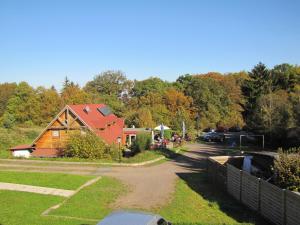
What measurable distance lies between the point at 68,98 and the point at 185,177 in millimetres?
55012

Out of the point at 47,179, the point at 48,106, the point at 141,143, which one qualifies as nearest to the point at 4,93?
the point at 48,106

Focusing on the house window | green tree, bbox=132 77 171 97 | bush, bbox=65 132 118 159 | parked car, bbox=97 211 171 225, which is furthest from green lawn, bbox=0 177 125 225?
green tree, bbox=132 77 171 97

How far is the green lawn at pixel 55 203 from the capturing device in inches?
522

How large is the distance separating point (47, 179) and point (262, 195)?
41.4 ft

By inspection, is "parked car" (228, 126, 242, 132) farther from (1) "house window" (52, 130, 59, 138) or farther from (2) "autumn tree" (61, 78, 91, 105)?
(1) "house window" (52, 130, 59, 138)

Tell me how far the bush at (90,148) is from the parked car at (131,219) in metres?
21.7

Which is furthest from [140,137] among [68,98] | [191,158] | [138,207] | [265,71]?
[68,98]

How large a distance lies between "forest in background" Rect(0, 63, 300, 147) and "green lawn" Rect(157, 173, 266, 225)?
54.9ft

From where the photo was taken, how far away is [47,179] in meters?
21.8

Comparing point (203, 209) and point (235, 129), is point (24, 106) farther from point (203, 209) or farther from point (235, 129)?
point (203, 209)

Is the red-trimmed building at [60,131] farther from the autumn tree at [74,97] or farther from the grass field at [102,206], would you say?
the autumn tree at [74,97]

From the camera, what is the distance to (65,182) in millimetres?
20906

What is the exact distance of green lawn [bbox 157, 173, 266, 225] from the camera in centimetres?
1377

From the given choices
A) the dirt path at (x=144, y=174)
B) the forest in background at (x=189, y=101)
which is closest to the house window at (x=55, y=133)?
the dirt path at (x=144, y=174)
